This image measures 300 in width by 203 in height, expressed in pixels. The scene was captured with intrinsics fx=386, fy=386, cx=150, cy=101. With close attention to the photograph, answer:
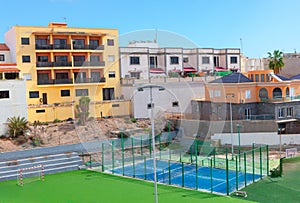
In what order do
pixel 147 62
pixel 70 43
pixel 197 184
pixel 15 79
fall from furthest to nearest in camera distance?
pixel 147 62
pixel 70 43
pixel 15 79
pixel 197 184

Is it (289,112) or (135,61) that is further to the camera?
(135,61)

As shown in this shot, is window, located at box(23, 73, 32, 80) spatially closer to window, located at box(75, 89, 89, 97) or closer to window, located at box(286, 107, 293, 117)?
window, located at box(75, 89, 89, 97)

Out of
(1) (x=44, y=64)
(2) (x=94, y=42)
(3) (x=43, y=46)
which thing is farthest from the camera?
(2) (x=94, y=42)

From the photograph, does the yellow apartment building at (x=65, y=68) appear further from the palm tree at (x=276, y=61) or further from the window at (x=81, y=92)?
the palm tree at (x=276, y=61)

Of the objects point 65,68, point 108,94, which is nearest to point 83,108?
point 108,94

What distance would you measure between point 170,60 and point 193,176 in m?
20.9

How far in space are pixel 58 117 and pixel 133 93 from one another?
704 cm

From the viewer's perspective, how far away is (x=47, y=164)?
25.5 metres

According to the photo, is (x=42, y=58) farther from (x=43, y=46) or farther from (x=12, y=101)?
(x=12, y=101)

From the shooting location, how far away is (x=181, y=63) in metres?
42.6

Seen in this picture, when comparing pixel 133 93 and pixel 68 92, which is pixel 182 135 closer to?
pixel 133 93

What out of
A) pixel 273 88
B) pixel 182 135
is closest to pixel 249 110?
pixel 273 88

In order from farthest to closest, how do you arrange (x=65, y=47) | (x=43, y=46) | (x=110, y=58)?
(x=110, y=58) → (x=65, y=47) → (x=43, y=46)

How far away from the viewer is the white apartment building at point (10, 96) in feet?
99.8
